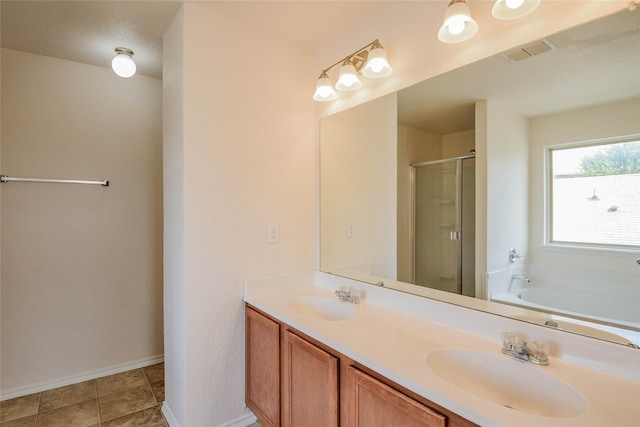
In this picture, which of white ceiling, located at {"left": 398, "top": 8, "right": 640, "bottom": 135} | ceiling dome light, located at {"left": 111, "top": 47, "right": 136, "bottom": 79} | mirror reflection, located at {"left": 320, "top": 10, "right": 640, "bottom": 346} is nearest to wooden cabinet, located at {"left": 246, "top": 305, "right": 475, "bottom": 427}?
mirror reflection, located at {"left": 320, "top": 10, "right": 640, "bottom": 346}

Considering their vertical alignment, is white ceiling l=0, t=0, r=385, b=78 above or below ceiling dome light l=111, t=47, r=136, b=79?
above

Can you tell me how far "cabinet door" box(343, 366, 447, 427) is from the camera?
0.93m

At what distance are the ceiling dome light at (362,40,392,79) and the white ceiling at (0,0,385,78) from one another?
30 cm

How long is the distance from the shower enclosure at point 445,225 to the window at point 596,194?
0.31 m

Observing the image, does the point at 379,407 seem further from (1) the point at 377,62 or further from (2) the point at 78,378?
(2) the point at 78,378

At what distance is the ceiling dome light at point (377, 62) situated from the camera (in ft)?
5.24

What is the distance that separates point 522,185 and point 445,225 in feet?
1.26

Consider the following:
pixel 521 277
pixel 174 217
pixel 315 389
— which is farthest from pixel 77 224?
pixel 521 277

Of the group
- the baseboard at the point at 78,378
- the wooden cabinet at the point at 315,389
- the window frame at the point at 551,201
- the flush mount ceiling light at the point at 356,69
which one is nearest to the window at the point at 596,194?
the window frame at the point at 551,201

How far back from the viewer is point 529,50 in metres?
1.19

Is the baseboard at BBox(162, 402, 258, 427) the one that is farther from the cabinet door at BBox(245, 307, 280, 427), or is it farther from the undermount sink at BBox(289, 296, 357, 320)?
the undermount sink at BBox(289, 296, 357, 320)

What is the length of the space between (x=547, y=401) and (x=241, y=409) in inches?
63.3

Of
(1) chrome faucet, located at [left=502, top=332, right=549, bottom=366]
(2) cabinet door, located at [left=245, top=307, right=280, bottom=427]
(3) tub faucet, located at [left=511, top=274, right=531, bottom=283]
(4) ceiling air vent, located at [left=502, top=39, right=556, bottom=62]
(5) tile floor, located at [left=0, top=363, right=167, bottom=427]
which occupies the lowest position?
(5) tile floor, located at [left=0, top=363, right=167, bottom=427]

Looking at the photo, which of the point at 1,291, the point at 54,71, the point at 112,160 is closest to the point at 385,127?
the point at 112,160
